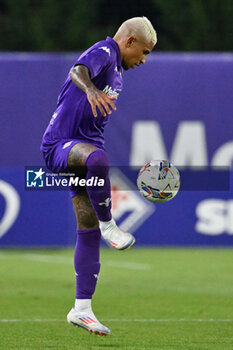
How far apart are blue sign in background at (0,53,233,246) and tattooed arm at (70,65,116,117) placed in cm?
819

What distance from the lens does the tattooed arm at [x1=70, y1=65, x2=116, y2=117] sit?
5.56 m

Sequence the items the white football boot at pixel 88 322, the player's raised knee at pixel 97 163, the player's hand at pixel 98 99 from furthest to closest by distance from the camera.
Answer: the white football boot at pixel 88 322
the player's raised knee at pixel 97 163
the player's hand at pixel 98 99

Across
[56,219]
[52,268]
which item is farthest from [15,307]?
[56,219]

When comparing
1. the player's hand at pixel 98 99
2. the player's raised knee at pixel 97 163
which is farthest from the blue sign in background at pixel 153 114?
the player's hand at pixel 98 99

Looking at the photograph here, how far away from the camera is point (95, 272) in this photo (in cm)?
634

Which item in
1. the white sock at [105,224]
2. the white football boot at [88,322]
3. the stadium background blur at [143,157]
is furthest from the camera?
the stadium background blur at [143,157]

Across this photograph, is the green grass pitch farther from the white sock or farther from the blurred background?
the white sock

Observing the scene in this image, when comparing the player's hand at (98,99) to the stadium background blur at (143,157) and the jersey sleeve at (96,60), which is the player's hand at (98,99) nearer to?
the jersey sleeve at (96,60)

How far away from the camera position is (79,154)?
232 inches

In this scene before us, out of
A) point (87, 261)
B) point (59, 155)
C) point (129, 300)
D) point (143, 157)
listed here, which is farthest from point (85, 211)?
point (143, 157)

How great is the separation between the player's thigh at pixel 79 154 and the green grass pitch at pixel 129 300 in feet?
4.14

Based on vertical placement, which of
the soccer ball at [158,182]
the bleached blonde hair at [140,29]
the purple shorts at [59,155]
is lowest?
the soccer ball at [158,182]

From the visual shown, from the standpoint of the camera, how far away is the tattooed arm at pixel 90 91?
5.56 meters

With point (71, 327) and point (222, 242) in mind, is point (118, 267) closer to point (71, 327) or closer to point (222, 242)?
point (222, 242)
